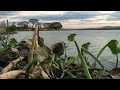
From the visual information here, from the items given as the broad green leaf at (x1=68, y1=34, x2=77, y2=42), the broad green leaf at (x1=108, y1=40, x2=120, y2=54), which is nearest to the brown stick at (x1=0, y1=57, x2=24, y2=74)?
the broad green leaf at (x1=68, y1=34, x2=77, y2=42)

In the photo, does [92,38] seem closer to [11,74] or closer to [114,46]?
[114,46]

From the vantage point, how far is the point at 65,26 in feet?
3.75

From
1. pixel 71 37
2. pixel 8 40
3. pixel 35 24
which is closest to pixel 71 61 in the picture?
pixel 71 37

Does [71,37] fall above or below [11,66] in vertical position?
above

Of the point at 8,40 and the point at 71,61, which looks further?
the point at 8,40

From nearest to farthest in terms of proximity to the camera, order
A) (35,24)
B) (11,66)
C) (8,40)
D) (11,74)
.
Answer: (11,74) < (11,66) < (35,24) < (8,40)

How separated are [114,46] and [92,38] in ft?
0.43

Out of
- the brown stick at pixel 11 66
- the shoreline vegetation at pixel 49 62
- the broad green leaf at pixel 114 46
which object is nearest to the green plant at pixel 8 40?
the shoreline vegetation at pixel 49 62

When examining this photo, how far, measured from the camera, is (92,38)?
1.14m

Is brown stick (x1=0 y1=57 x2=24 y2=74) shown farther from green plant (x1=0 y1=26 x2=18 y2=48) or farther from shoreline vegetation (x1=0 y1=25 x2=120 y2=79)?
green plant (x1=0 y1=26 x2=18 y2=48)

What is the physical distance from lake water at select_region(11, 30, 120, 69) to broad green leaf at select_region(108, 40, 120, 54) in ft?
0.18

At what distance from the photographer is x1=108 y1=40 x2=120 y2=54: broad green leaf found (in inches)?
41.2
